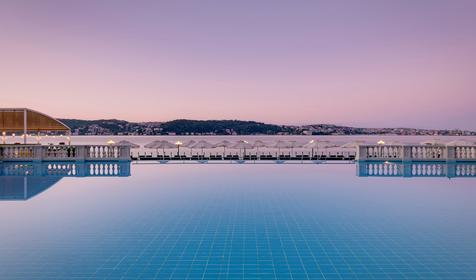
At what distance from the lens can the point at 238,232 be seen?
22.4ft

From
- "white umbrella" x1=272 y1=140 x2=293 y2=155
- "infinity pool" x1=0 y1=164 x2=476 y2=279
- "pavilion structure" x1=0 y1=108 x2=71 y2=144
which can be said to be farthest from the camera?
"white umbrella" x1=272 y1=140 x2=293 y2=155

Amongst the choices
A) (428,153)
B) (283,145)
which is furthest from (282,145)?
(428,153)

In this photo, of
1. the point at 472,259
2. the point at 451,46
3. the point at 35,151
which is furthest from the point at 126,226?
the point at 451,46

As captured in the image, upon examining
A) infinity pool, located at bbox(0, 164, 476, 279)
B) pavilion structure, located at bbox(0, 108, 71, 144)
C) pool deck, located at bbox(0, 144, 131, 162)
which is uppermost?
pavilion structure, located at bbox(0, 108, 71, 144)

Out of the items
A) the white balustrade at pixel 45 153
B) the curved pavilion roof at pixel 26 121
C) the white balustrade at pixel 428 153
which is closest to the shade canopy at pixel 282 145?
the white balustrade at pixel 428 153

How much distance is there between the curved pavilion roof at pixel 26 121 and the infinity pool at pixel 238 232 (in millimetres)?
10038

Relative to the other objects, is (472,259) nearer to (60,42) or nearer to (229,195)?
(229,195)

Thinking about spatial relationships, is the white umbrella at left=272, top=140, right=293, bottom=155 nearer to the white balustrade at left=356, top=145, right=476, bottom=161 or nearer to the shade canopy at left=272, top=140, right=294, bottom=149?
the shade canopy at left=272, top=140, right=294, bottom=149

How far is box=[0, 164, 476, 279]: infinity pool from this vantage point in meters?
5.00

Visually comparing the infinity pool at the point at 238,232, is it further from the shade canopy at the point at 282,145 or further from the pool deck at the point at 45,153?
the shade canopy at the point at 282,145

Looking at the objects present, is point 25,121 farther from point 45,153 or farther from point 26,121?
point 45,153

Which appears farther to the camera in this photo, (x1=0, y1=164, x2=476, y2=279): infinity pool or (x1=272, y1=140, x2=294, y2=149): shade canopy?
(x1=272, y1=140, x2=294, y2=149): shade canopy

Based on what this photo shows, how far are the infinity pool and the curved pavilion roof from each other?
10038mm

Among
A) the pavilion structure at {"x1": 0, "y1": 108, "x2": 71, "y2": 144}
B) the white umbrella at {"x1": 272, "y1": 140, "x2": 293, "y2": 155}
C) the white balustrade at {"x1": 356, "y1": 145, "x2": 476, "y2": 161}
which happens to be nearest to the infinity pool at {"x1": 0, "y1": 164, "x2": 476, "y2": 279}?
the white balustrade at {"x1": 356, "y1": 145, "x2": 476, "y2": 161}
